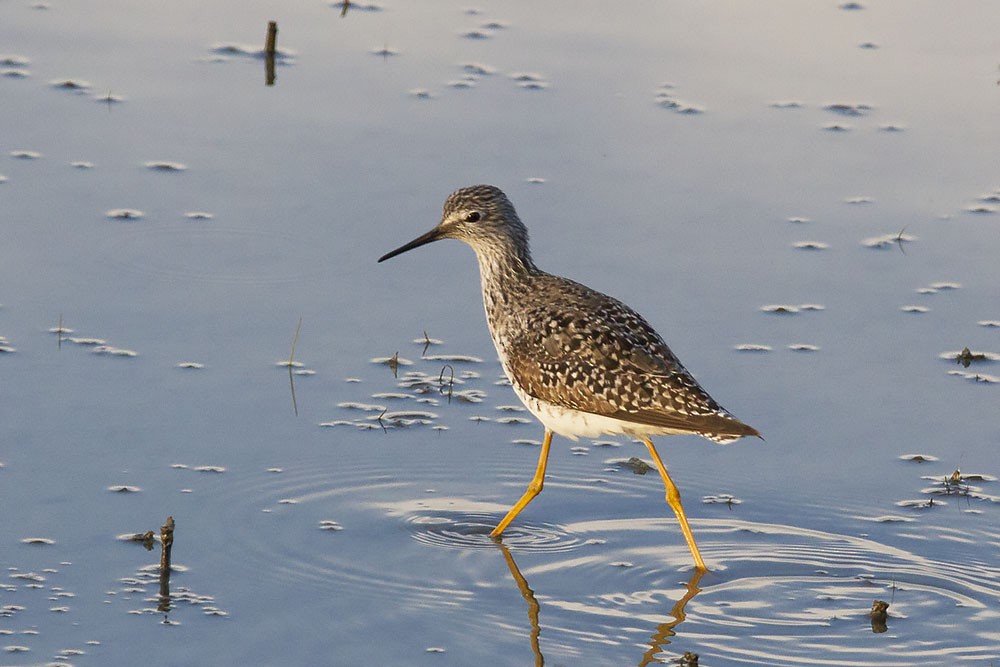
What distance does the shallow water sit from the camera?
332 inches

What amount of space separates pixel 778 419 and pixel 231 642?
3.71 m

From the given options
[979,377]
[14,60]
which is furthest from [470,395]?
[14,60]

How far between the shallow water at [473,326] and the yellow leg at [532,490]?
107 mm

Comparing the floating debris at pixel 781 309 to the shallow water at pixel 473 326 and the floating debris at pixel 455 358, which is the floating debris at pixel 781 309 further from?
the floating debris at pixel 455 358

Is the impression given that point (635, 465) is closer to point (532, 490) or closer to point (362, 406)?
point (532, 490)

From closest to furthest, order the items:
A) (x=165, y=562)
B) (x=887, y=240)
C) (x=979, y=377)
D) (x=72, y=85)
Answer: (x=165, y=562)
(x=979, y=377)
(x=887, y=240)
(x=72, y=85)

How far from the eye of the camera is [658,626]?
841 cm

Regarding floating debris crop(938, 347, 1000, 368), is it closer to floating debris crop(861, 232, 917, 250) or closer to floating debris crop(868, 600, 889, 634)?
floating debris crop(861, 232, 917, 250)

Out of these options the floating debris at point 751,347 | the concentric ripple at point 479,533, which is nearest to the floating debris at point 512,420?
the concentric ripple at point 479,533

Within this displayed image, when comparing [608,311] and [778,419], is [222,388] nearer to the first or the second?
[608,311]

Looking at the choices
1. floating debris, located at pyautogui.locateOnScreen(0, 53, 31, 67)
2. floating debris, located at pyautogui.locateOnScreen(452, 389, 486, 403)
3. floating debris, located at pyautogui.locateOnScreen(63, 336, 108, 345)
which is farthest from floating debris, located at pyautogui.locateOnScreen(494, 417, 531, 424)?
floating debris, located at pyautogui.locateOnScreen(0, 53, 31, 67)

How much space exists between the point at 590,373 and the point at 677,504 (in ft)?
2.60

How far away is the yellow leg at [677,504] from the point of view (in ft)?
29.5

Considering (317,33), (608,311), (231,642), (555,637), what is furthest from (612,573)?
(317,33)
